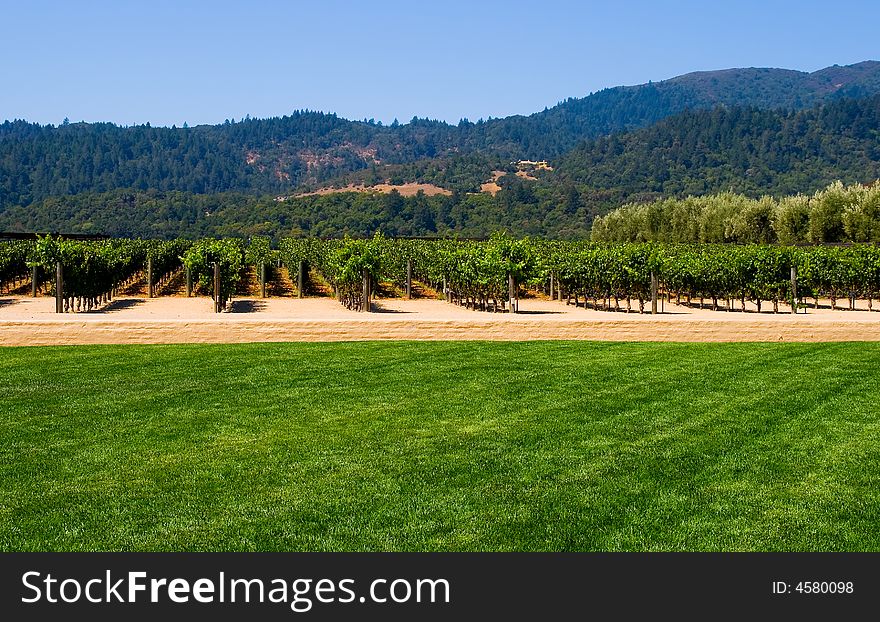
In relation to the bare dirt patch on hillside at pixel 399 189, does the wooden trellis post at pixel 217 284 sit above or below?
below

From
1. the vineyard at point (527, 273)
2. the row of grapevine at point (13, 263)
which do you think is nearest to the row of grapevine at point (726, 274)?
the vineyard at point (527, 273)

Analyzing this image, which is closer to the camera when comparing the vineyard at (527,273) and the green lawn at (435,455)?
the green lawn at (435,455)

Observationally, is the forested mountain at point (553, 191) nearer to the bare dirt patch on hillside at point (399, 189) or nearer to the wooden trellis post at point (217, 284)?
the bare dirt patch on hillside at point (399, 189)

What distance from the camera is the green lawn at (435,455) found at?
629 centimetres

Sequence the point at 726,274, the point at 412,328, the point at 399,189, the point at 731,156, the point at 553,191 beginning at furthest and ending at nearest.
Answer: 1. the point at 731,156
2. the point at 399,189
3. the point at 553,191
4. the point at 726,274
5. the point at 412,328

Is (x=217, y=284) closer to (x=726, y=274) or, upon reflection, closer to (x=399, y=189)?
(x=726, y=274)

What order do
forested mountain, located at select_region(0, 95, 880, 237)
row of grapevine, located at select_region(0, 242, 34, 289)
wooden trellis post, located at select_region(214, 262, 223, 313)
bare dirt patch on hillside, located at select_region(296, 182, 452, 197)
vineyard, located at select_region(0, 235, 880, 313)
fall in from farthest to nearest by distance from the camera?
1. bare dirt patch on hillside, located at select_region(296, 182, 452, 197)
2. forested mountain, located at select_region(0, 95, 880, 237)
3. row of grapevine, located at select_region(0, 242, 34, 289)
4. vineyard, located at select_region(0, 235, 880, 313)
5. wooden trellis post, located at select_region(214, 262, 223, 313)

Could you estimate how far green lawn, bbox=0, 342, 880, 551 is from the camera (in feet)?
20.6

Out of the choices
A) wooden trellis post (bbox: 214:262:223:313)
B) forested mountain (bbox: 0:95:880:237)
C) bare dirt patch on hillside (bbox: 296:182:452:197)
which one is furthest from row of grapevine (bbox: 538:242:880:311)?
bare dirt patch on hillside (bbox: 296:182:452:197)

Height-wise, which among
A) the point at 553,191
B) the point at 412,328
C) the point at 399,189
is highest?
the point at 399,189

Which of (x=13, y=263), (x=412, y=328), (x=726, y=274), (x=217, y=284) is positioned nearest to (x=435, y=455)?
(x=412, y=328)

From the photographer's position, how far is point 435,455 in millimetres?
8203

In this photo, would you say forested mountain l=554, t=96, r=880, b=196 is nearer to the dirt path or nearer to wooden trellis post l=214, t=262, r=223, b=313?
wooden trellis post l=214, t=262, r=223, b=313

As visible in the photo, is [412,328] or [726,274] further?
[726,274]
